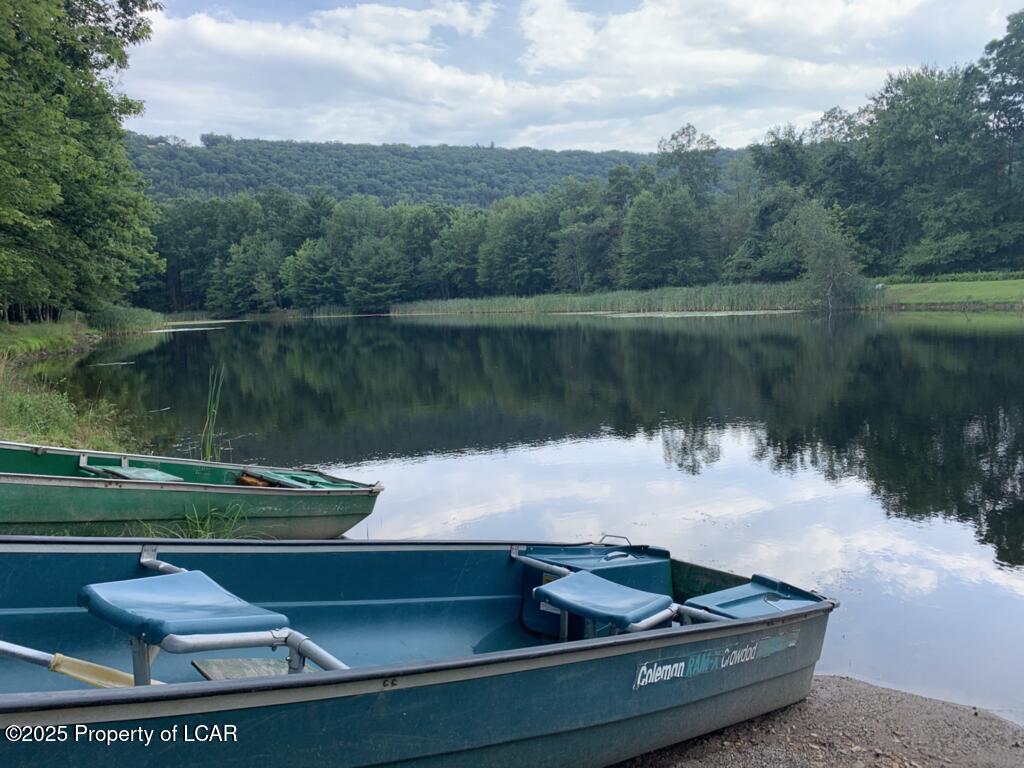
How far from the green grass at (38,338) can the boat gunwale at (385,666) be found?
25.1 metres

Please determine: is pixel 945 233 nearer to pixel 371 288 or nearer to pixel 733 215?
pixel 733 215

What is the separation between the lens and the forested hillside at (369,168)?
489 ft

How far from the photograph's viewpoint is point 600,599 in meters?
5.34

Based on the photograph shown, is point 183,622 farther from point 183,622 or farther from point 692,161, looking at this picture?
point 692,161

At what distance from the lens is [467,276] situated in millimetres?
96250

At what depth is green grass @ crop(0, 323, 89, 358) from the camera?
29864 mm

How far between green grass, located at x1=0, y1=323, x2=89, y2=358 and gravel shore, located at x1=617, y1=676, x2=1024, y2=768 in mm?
26804

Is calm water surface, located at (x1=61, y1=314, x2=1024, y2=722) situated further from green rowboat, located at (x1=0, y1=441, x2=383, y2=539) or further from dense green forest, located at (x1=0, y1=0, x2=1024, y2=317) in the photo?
dense green forest, located at (x1=0, y1=0, x2=1024, y2=317)

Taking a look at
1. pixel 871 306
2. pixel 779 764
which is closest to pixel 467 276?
pixel 871 306

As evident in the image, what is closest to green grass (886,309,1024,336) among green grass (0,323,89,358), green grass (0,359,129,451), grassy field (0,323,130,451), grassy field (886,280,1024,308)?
grassy field (886,280,1024,308)

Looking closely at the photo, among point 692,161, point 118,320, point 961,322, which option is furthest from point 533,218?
point 961,322

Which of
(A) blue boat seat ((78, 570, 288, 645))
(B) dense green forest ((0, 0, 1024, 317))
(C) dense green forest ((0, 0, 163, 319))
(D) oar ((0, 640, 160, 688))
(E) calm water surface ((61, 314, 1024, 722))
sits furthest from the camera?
(B) dense green forest ((0, 0, 1024, 317))

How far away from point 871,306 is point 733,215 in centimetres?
2465

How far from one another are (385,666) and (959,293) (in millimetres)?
62093
